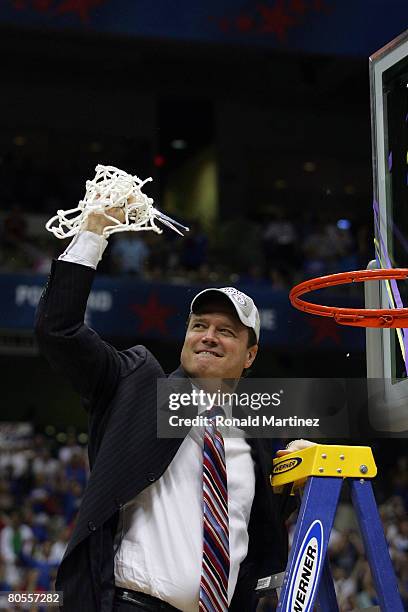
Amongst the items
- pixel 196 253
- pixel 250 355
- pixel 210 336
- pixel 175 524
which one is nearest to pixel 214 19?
pixel 196 253

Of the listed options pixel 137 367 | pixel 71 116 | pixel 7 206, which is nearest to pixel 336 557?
pixel 71 116

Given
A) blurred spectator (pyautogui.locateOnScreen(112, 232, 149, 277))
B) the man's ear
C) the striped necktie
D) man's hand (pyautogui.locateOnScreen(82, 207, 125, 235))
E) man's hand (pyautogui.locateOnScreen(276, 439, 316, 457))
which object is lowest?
the striped necktie

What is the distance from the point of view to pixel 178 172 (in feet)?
30.2

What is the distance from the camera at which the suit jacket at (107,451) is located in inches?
97.1

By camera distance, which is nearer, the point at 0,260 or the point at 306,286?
the point at 306,286

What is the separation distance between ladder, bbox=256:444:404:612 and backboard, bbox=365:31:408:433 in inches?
23.4

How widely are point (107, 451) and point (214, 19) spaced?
6128 millimetres

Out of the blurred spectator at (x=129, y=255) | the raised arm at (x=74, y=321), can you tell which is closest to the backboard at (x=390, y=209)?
the raised arm at (x=74, y=321)

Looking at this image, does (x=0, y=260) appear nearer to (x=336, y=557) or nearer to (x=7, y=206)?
(x=7, y=206)

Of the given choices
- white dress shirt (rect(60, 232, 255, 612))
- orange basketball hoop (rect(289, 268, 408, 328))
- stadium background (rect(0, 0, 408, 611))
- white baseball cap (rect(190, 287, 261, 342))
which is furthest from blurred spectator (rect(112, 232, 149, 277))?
white dress shirt (rect(60, 232, 255, 612))

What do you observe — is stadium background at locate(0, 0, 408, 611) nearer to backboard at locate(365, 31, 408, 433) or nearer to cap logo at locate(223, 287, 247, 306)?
backboard at locate(365, 31, 408, 433)

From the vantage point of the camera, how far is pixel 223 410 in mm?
2725

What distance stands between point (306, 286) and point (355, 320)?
0.65ft

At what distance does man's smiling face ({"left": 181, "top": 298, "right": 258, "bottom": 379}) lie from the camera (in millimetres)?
2703
